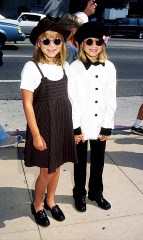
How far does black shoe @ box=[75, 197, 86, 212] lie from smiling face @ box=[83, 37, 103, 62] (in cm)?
138

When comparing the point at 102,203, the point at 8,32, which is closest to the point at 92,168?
the point at 102,203

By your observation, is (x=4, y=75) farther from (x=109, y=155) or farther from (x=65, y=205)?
(x=65, y=205)

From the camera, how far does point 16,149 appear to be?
4.41m

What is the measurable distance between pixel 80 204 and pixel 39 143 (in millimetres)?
939

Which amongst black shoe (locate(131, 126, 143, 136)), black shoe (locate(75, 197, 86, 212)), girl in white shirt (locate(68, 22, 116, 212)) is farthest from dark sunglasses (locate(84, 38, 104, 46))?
black shoe (locate(131, 126, 143, 136))

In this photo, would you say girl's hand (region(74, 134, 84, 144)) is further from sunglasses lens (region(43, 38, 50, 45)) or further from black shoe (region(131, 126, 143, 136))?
black shoe (region(131, 126, 143, 136))

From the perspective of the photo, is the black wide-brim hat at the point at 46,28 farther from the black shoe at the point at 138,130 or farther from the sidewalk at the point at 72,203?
the black shoe at the point at 138,130

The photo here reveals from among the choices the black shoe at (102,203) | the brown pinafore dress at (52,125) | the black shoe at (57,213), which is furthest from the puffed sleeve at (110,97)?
the black shoe at (57,213)

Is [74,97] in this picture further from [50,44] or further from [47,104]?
[50,44]

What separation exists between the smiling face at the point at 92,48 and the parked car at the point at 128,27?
2073 cm

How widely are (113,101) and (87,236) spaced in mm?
1215

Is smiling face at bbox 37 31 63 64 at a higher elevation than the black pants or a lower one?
higher

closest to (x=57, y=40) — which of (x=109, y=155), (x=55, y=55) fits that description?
(x=55, y=55)

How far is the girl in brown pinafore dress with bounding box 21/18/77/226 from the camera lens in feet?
8.14
